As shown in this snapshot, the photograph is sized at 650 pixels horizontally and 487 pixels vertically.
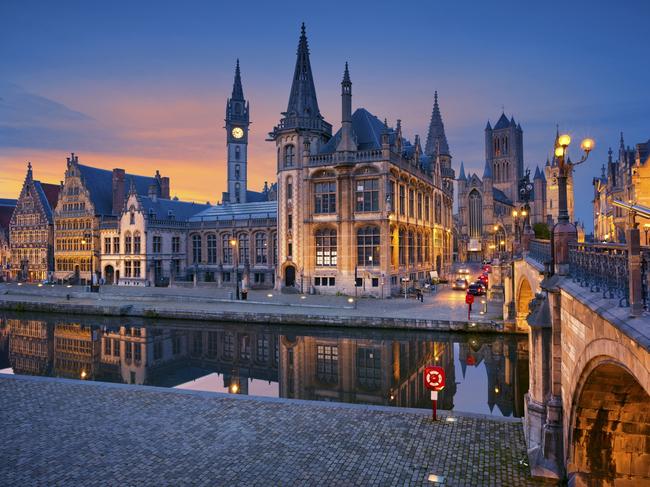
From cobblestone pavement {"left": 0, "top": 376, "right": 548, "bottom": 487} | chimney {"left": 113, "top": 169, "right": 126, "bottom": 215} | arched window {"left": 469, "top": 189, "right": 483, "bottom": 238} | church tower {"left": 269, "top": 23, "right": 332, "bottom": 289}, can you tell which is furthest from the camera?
arched window {"left": 469, "top": 189, "right": 483, "bottom": 238}

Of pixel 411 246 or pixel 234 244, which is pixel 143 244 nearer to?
pixel 234 244

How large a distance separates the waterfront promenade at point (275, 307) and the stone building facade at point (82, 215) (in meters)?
12.7

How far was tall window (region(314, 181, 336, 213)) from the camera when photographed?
44.5m

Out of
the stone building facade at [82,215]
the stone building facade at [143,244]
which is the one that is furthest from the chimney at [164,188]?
the stone building facade at [143,244]

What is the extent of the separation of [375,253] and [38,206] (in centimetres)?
5641

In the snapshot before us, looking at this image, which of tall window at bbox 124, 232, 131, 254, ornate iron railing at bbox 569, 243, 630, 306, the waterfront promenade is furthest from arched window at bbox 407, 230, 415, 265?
ornate iron railing at bbox 569, 243, 630, 306

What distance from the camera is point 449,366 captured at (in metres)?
21.8

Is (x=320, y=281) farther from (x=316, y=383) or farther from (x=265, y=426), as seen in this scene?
(x=265, y=426)

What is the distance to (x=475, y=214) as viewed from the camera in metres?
119

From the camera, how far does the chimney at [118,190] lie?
6444cm

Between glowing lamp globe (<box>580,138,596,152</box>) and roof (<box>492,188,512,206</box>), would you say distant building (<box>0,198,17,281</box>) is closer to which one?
glowing lamp globe (<box>580,138,596,152</box>)

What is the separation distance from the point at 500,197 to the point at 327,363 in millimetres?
111452

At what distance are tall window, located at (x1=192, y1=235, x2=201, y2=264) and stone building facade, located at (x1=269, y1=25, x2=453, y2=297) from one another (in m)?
20.5

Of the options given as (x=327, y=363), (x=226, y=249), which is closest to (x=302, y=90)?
(x=226, y=249)
